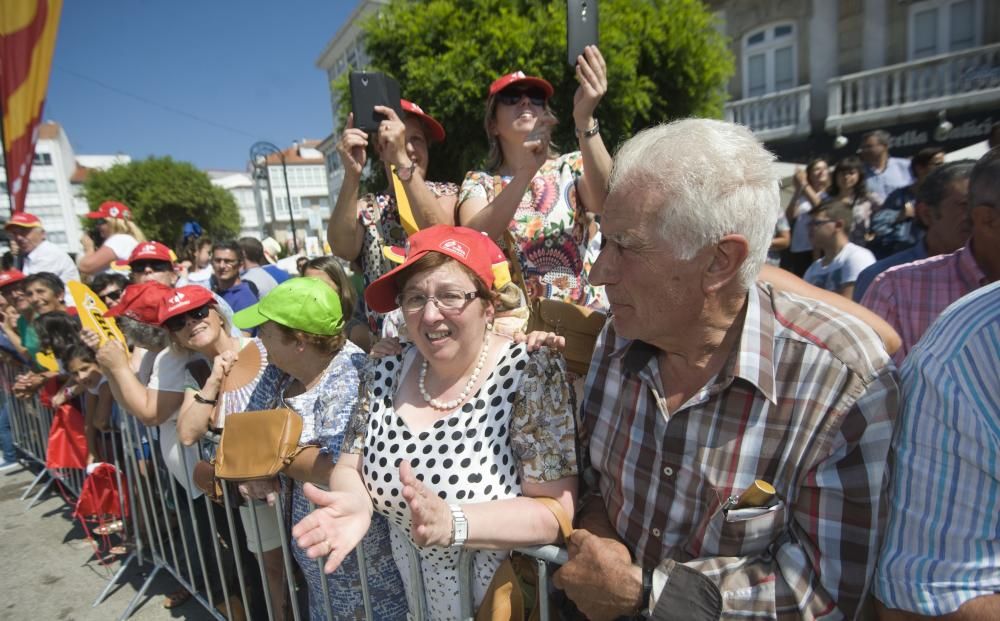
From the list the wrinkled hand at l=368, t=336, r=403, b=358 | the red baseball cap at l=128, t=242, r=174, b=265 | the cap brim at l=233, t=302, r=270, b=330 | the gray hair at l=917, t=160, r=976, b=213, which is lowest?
the wrinkled hand at l=368, t=336, r=403, b=358

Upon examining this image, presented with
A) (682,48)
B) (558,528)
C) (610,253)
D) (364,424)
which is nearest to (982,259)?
(610,253)

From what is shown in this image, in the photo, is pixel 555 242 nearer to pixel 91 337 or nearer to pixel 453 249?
pixel 453 249

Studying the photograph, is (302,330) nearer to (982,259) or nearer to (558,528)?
(558,528)

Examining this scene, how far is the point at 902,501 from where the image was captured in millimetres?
1159

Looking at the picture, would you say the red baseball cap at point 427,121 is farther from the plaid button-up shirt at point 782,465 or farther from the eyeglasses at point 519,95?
the plaid button-up shirt at point 782,465

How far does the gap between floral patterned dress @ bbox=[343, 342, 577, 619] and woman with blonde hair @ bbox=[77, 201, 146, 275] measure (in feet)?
19.3

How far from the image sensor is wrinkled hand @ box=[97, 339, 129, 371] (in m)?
2.91

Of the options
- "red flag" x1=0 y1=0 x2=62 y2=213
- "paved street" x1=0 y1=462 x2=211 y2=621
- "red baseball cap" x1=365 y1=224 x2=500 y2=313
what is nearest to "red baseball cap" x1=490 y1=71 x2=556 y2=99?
"red baseball cap" x1=365 y1=224 x2=500 y2=313

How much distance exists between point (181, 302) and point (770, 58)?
693 inches

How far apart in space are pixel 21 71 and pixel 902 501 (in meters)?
7.97

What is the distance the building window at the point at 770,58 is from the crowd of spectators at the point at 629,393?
15488 millimetres

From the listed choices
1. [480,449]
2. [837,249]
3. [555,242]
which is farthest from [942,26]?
[480,449]

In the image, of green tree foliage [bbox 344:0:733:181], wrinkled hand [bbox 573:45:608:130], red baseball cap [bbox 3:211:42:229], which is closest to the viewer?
wrinkled hand [bbox 573:45:608:130]

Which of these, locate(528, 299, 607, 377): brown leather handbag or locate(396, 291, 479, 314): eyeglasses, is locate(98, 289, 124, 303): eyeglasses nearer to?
locate(396, 291, 479, 314): eyeglasses
